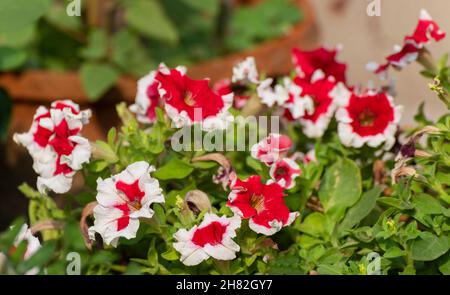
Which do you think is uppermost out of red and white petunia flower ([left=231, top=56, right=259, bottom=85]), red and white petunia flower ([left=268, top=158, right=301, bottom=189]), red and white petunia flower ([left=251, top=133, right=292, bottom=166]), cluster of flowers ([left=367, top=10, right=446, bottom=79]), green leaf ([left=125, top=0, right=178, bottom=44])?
green leaf ([left=125, top=0, right=178, bottom=44])

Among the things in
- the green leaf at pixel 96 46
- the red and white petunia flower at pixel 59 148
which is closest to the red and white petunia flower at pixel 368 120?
the red and white petunia flower at pixel 59 148

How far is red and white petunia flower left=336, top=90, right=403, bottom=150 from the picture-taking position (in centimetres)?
101

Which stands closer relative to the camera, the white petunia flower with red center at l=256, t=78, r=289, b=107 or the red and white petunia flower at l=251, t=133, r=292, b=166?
the red and white petunia flower at l=251, t=133, r=292, b=166

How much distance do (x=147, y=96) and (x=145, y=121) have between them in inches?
1.3

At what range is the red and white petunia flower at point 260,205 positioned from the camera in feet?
2.76

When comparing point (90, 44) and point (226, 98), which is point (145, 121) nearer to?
point (226, 98)

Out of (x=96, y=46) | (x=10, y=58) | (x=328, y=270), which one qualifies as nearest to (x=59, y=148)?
(x=328, y=270)

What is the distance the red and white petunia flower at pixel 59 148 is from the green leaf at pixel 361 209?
1.01 feet

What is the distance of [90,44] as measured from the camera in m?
1.90

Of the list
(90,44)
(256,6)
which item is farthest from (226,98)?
(256,6)

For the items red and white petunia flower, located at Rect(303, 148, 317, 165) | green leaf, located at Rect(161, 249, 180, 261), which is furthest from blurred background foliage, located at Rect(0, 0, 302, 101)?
green leaf, located at Rect(161, 249, 180, 261)

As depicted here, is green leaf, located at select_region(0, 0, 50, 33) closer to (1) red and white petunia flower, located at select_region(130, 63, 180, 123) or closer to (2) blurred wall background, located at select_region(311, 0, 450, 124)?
(1) red and white petunia flower, located at select_region(130, 63, 180, 123)

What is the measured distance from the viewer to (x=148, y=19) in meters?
1.88

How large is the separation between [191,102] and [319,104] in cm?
23
